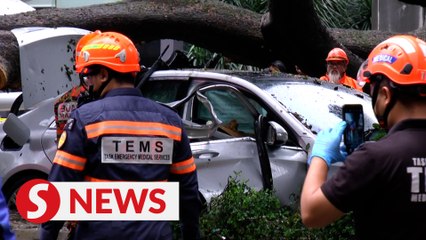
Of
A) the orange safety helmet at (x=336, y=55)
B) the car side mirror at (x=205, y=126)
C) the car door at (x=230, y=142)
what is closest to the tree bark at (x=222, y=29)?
the orange safety helmet at (x=336, y=55)

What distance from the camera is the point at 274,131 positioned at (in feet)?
21.3

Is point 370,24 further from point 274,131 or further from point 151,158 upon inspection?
point 151,158

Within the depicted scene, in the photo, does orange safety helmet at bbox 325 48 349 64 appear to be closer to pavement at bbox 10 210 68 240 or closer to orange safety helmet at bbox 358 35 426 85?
pavement at bbox 10 210 68 240

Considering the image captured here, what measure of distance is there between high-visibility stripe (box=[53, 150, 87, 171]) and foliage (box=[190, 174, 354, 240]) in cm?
272

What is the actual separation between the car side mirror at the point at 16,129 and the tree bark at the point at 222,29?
1.22 meters

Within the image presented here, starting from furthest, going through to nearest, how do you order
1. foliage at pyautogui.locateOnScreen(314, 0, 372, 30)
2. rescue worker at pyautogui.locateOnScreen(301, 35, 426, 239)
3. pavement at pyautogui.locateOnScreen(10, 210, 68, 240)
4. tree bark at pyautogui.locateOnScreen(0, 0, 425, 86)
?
1. foliage at pyautogui.locateOnScreen(314, 0, 372, 30)
2. tree bark at pyautogui.locateOnScreen(0, 0, 425, 86)
3. pavement at pyautogui.locateOnScreen(10, 210, 68, 240)
4. rescue worker at pyautogui.locateOnScreen(301, 35, 426, 239)

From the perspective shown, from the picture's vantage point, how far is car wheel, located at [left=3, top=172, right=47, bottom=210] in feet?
27.5

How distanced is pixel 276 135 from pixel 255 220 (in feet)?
2.18

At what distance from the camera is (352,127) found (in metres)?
3.17

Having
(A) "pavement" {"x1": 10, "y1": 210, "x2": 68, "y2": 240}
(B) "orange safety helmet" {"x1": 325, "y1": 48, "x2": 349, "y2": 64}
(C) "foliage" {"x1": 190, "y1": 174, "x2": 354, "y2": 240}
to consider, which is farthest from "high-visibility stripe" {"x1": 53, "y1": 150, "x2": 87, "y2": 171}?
(B) "orange safety helmet" {"x1": 325, "y1": 48, "x2": 349, "y2": 64}

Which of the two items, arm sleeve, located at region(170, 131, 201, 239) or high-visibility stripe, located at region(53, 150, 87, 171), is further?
arm sleeve, located at region(170, 131, 201, 239)

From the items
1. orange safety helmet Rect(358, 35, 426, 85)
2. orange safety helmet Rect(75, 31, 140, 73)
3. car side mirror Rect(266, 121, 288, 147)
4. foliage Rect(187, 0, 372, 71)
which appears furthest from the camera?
foliage Rect(187, 0, 372, 71)

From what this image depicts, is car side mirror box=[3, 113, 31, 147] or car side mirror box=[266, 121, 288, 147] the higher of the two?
car side mirror box=[266, 121, 288, 147]

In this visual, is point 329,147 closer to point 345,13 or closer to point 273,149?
point 273,149
